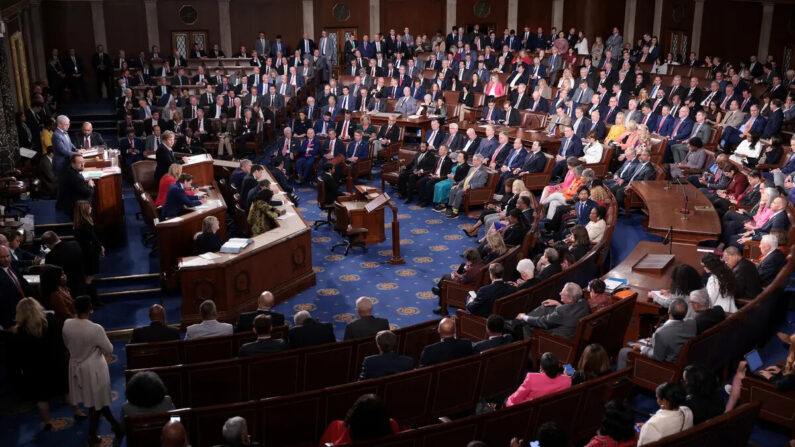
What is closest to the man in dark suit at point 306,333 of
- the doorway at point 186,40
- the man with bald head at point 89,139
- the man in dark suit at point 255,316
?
the man in dark suit at point 255,316

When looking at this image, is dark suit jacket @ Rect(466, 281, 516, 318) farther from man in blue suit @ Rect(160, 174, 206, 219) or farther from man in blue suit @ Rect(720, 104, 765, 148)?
man in blue suit @ Rect(720, 104, 765, 148)

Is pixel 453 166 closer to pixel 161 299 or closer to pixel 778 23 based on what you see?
pixel 161 299

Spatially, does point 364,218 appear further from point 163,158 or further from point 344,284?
point 163,158

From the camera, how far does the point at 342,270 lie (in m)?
10.6

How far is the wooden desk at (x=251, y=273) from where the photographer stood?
336 inches

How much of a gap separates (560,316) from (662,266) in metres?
1.69

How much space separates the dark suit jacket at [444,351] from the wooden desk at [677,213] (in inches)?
169

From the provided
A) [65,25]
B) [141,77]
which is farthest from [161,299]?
[65,25]

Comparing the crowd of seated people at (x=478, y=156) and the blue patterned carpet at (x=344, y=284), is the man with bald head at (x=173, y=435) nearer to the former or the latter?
the crowd of seated people at (x=478, y=156)

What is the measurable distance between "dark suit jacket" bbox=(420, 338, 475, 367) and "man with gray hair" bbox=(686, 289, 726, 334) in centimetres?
205

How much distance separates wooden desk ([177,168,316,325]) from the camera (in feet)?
28.0

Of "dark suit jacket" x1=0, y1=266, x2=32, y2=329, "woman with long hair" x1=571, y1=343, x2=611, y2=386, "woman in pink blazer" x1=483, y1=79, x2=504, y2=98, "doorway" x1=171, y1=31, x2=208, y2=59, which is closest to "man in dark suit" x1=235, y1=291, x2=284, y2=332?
"dark suit jacket" x1=0, y1=266, x2=32, y2=329

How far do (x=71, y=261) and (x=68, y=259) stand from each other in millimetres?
54

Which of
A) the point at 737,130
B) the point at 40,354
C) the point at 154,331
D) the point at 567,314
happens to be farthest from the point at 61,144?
the point at 737,130
